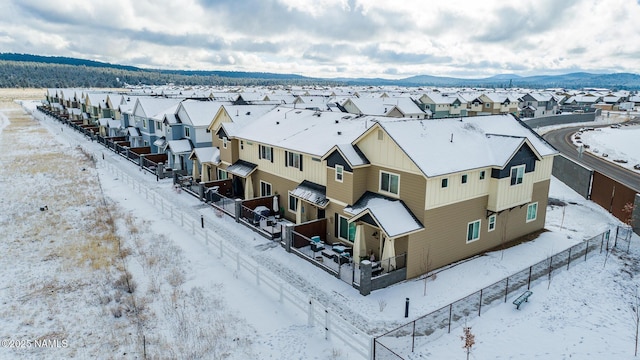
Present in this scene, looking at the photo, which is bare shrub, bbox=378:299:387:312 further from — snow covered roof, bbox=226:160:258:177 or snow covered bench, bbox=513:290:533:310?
A: snow covered roof, bbox=226:160:258:177

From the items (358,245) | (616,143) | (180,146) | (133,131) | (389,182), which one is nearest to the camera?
(358,245)

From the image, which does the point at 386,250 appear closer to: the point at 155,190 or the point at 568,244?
the point at 568,244

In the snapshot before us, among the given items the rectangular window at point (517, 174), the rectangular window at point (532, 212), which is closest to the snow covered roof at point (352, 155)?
the rectangular window at point (517, 174)

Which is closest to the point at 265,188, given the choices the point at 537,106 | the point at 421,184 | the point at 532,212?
the point at 421,184

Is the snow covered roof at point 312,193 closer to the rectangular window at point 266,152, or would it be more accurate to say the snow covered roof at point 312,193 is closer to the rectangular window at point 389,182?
the rectangular window at point 389,182

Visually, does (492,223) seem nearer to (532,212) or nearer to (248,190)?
(532,212)

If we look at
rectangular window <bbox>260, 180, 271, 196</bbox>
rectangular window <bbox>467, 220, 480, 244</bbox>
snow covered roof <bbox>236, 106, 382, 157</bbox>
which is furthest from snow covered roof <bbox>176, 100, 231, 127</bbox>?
rectangular window <bbox>467, 220, 480, 244</bbox>
